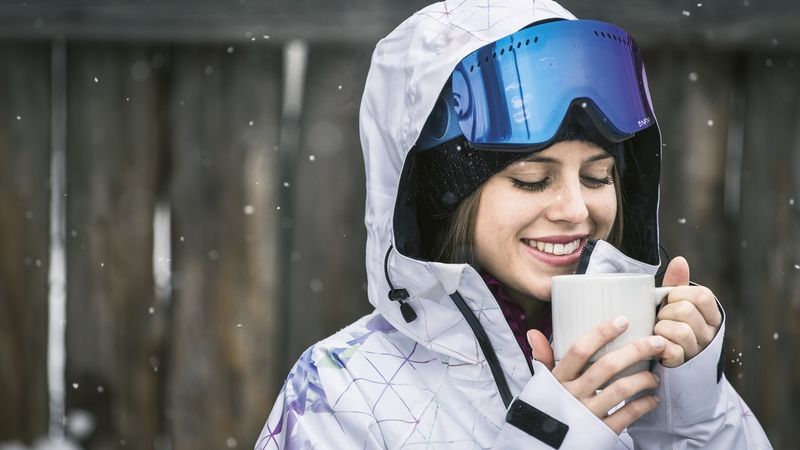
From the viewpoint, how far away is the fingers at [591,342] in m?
1.24

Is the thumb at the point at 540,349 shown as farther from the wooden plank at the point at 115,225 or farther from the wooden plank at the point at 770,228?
the wooden plank at the point at 115,225

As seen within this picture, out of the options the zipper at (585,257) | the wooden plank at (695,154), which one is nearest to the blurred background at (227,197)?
the wooden plank at (695,154)

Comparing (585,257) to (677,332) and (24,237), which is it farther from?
(24,237)

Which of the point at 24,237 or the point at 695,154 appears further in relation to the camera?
the point at 24,237

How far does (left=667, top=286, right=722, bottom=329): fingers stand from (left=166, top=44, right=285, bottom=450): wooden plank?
138 centimetres

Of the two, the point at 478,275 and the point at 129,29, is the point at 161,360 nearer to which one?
the point at 129,29

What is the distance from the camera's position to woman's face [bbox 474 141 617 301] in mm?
1474

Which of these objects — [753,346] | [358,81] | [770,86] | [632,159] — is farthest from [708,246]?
[358,81]

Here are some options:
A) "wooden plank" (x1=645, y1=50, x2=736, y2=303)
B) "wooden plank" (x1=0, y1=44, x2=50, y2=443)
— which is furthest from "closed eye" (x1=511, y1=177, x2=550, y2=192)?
"wooden plank" (x1=0, y1=44, x2=50, y2=443)

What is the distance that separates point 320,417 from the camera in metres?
1.53

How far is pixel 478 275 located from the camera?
1.45 m

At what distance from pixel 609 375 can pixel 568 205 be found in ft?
1.02

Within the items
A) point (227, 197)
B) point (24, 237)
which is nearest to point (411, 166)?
point (227, 197)

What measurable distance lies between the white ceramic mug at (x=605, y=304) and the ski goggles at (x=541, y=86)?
288 mm
